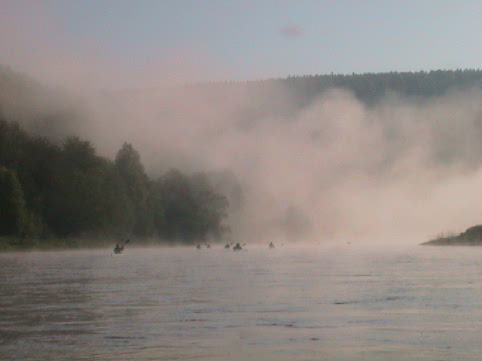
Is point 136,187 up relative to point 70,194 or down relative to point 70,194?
up

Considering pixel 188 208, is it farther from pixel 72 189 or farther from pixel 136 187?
pixel 72 189

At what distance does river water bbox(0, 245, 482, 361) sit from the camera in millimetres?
19922

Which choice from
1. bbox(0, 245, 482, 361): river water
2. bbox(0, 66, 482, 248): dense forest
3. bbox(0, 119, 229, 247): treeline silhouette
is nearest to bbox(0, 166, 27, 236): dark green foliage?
bbox(0, 119, 229, 247): treeline silhouette

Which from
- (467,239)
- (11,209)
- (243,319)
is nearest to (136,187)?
(11,209)

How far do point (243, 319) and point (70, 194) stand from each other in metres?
97.6

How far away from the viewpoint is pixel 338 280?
138ft

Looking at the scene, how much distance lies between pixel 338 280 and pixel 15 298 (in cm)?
1460

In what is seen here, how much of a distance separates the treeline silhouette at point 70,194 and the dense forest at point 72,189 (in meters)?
0.11

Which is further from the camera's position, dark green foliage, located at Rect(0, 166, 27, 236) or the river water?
dark green foliage, located at Rect(0, 166, 27, 236)

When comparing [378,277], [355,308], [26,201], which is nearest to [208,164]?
[26,201]

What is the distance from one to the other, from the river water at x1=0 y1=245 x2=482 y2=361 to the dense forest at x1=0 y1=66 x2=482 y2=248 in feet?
225

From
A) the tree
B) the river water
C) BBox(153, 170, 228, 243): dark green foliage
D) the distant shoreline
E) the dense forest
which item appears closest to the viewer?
the river water

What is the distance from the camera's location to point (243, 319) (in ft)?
83.7

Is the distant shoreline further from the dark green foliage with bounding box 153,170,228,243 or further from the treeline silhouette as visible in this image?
the dark green foliage with bounding box 153,170,228,243
